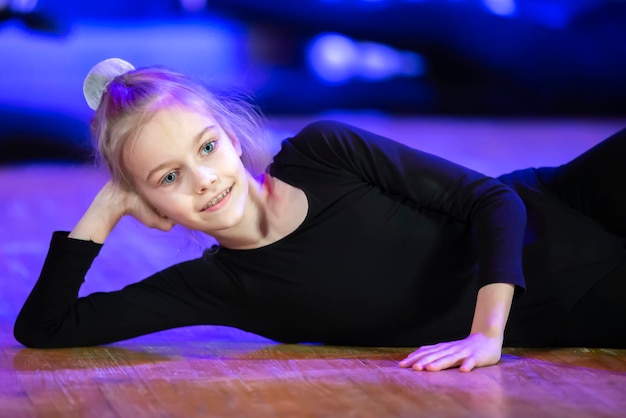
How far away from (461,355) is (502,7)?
168 inches

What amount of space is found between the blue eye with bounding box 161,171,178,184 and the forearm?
0.50 meters

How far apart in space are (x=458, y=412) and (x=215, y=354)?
0.52m

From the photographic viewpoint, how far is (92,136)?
1.61 meters

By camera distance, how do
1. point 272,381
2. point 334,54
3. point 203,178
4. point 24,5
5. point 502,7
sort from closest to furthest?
point 272,381 → point 203,178 → point 24,5 → point 334,54 → point 502,7

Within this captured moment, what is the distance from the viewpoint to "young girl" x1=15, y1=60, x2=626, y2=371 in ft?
5.10

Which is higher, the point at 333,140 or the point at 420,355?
the point at 333,140

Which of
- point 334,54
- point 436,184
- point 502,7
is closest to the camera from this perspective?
point 436,184

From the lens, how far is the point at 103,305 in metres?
1.58

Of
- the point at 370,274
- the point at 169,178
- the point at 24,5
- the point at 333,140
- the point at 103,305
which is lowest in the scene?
the point at 103,305

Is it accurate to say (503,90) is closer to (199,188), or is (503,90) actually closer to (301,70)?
(301,70)

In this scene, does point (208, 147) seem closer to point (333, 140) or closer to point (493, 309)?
point (333, 140)

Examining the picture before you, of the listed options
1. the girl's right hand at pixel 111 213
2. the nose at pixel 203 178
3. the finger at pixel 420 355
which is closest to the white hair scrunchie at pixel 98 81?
the girl's right hand at pixel 111 213

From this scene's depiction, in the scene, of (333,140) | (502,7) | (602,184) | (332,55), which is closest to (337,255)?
(333,140)

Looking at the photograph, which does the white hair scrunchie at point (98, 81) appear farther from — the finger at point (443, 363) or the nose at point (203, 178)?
the finger at point (443, 363)
